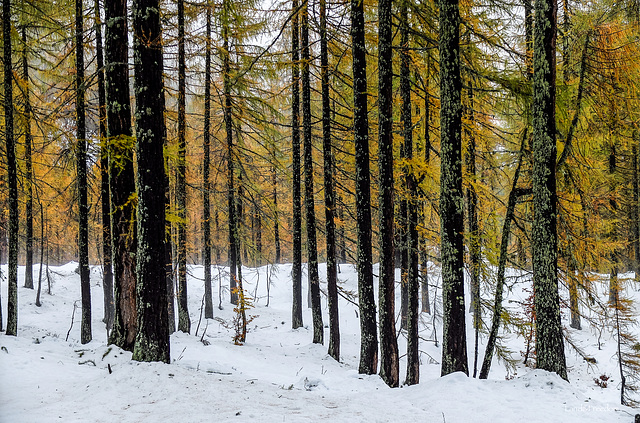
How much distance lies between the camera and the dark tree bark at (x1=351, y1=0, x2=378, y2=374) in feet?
26.8

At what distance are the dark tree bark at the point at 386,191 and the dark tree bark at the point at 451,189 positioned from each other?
1.26m

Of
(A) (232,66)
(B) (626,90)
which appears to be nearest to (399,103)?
(B) (626,90)

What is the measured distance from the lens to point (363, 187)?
27.5 ft

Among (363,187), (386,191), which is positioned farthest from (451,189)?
(363,187)

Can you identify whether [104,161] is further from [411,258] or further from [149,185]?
[411,258]

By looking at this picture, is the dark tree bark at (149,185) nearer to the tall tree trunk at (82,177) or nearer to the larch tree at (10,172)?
the tall tree trunk at (82,177)

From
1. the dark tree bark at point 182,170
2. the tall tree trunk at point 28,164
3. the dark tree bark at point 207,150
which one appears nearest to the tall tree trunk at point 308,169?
the dark tree bark at point 207,150

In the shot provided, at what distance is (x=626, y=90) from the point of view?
8.55 m

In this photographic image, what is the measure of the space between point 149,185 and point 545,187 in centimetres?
671

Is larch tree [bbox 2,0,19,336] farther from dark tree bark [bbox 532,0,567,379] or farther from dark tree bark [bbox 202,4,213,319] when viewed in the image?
dark tree bark [bbox 532,0,567,379]

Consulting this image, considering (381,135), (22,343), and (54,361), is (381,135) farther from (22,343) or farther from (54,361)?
(22,343)

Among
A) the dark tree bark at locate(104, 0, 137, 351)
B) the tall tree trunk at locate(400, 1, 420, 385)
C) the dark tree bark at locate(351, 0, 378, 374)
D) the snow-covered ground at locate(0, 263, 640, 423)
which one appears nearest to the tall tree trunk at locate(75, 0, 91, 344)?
the snow-covered ground at locate(0, 263, 640, 423)

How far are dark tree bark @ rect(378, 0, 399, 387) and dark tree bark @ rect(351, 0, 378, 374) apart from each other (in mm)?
440

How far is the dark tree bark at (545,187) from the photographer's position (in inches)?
244
